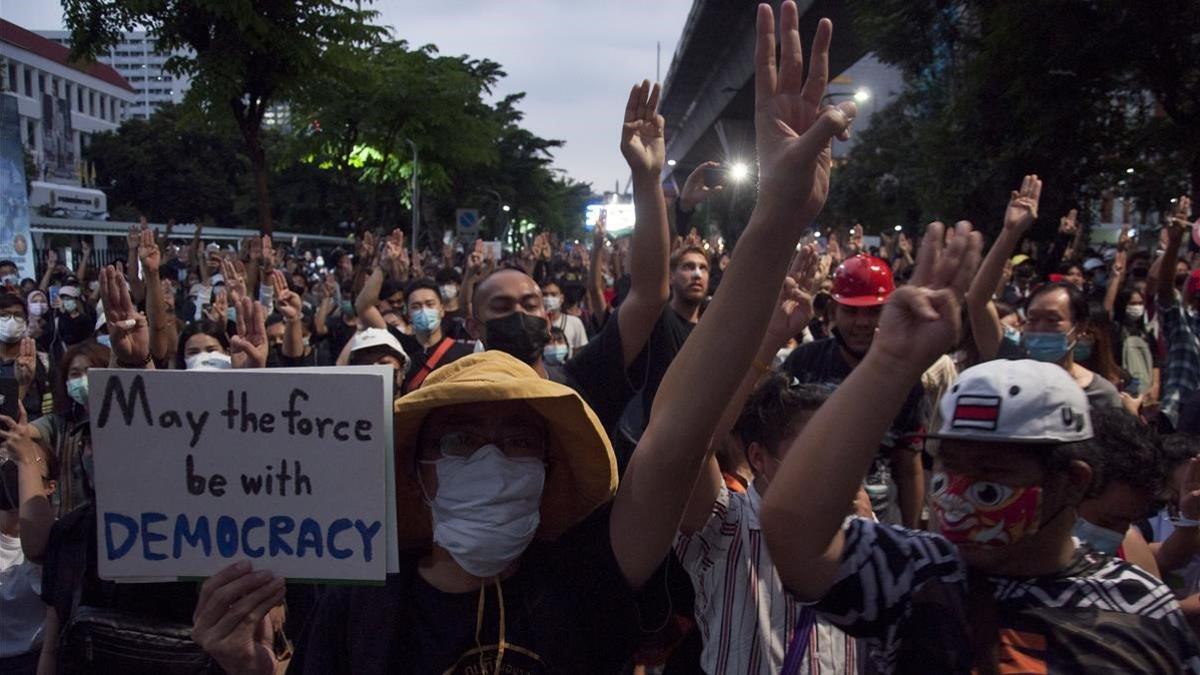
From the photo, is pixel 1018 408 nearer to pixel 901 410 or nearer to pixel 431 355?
pixel 901 410

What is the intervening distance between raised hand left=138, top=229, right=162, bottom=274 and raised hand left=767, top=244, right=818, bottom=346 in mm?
3453

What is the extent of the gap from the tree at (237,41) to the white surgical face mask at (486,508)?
13.6 metres

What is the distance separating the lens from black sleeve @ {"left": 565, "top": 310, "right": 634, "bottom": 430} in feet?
Result: 10.7

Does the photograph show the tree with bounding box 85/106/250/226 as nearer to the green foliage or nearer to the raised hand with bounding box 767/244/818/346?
the green foliage

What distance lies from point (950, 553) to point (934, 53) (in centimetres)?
1754

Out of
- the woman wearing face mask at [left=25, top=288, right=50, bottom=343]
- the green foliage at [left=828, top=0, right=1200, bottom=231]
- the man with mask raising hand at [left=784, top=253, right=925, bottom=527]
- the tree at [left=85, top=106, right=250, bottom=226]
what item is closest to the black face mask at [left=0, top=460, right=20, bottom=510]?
the man with mask raising hand at [left=784, top=253, right=925, bottom=527]

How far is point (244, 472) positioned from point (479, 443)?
440 mm

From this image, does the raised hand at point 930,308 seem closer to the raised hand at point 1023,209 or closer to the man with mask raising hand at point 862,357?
the raised hand at point 1023,209

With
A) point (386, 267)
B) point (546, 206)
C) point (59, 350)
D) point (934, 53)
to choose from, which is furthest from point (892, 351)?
point (546, 206)

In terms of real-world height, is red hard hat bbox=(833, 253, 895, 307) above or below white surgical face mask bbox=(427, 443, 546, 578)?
above

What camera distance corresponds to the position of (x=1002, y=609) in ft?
5.68

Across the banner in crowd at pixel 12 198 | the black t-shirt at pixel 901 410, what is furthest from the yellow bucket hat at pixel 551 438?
the banner in crowd at pixel 12 198

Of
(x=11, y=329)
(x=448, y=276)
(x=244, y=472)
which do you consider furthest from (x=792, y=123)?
(x=448, y=276)

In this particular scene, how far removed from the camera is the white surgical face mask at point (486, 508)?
6.34 feet
